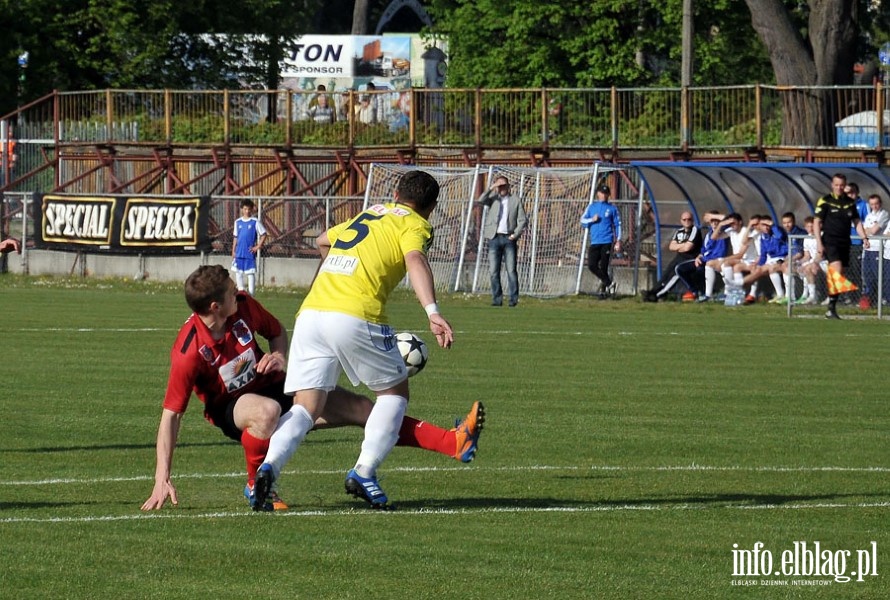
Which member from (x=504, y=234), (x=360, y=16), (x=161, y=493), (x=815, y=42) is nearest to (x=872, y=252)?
(x=504, y=234)

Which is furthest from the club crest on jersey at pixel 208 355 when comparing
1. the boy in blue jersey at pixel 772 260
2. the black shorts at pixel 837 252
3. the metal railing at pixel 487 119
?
the metal railing at pixel 487 119

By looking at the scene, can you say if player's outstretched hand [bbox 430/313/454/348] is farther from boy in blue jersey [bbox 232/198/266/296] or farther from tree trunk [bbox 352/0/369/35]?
tree trunk [bbox 352/0/369/35]

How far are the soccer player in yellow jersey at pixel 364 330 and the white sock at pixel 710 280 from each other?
20.2 m

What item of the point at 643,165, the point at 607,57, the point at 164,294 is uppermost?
the point at 607,57

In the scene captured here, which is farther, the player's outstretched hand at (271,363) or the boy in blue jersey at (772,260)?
the boy in blue jersey at (772,260)

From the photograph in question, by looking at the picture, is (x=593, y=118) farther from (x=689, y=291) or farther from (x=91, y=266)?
(x=91, y=266)

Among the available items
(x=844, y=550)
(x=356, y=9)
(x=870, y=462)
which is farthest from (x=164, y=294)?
(x=356, y=9)

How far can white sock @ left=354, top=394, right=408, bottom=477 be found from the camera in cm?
859

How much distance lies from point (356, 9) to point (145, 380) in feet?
211

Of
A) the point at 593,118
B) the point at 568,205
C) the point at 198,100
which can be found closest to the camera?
the point at 568,205

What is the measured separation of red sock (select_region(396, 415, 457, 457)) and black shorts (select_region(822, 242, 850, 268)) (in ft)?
55.1

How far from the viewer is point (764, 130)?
33719 millimetres

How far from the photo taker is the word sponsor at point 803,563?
7020 mm

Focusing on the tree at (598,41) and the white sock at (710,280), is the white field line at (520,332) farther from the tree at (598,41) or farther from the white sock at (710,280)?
the tree at (598,41)
